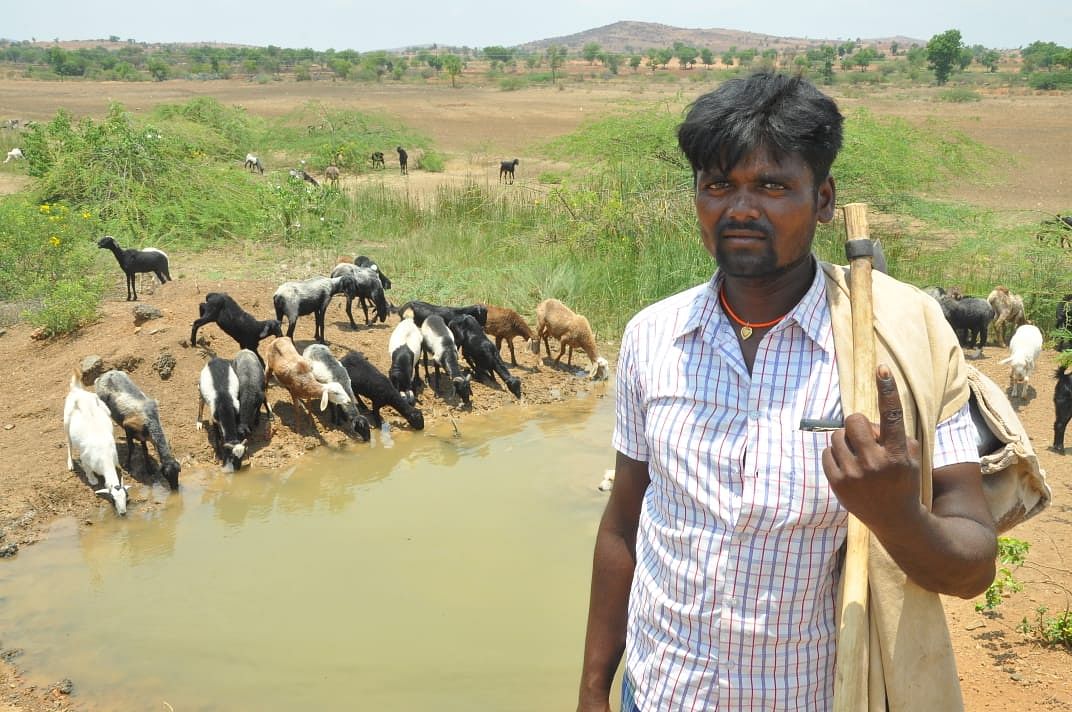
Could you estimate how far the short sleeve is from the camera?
6.36 ft

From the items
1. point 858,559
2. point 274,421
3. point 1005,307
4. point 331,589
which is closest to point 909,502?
point 858,559

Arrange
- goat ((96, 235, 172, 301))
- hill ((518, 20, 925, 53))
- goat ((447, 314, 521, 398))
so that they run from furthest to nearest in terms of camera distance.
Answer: hill ((518, 20, 925, 53)), goat ((96, 235, 172, 301)), goat ((447, 314, 521, 398))

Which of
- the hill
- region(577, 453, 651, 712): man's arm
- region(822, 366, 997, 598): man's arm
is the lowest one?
region(577, 453, 651, 712): man's arm

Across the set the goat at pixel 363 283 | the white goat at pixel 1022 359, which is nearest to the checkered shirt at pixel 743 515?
the white goat at pixel 1022 359

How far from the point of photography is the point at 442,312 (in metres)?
9.70

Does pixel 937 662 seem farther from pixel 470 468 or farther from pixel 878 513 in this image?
pixel 470 468

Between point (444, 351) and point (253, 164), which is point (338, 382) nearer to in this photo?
point (444, 351)

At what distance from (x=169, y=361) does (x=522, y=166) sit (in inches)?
732

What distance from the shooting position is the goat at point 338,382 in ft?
26.8

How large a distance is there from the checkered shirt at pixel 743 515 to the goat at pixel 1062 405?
645 cm

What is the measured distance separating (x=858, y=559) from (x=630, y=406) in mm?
564

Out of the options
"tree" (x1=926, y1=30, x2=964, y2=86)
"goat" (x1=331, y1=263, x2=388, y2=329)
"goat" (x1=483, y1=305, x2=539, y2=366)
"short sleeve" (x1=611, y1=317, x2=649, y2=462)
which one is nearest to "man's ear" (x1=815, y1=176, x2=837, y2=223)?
"short sleeve" (x1=611, y1=317, x2=649, y2=462)

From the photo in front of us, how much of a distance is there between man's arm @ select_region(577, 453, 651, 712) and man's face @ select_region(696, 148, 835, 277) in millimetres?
565

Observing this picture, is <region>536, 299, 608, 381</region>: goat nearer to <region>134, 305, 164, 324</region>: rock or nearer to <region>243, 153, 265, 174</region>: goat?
<region>134, 305, 164, 324</region>: rock
